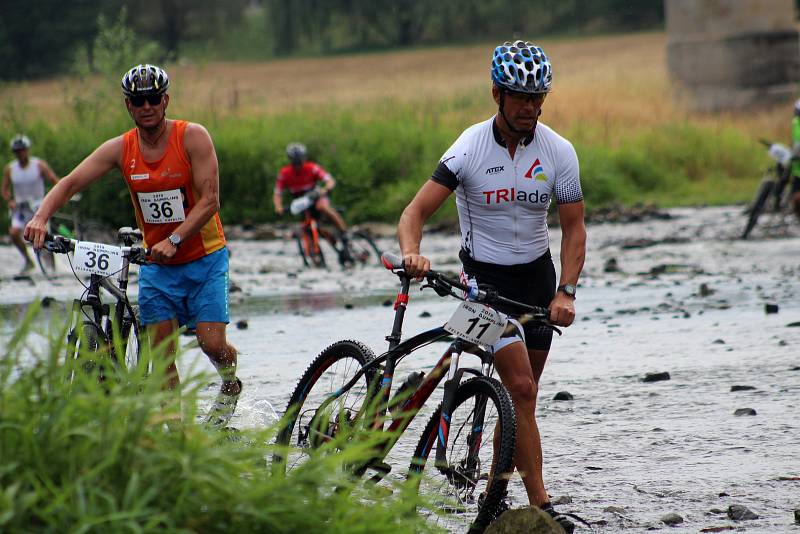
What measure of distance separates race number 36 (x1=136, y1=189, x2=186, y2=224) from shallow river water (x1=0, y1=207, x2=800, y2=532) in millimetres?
1020

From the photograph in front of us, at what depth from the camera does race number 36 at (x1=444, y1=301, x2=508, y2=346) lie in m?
5.83

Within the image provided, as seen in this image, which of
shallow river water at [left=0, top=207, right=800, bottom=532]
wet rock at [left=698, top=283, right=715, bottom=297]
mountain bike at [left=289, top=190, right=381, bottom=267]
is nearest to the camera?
shallow river water at [left=0, top=207, right=800, bottom=532]

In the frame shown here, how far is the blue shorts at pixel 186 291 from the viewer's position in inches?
297

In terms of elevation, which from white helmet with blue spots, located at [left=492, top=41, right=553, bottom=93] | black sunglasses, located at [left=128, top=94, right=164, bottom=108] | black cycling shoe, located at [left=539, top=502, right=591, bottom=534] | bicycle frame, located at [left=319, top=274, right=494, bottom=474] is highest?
white helmet with blue spots, located at [left=492, top=41, right=553, bottom=93]

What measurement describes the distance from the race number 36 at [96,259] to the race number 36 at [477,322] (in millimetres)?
2347

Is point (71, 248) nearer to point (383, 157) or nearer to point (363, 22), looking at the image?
point (383, 157)

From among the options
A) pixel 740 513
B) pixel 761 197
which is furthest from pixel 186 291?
pixel 761 197

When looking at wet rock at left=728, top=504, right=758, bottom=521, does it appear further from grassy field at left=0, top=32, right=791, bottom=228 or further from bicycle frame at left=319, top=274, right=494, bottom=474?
grassy field at left=0, top=32, right=791, bottom=228

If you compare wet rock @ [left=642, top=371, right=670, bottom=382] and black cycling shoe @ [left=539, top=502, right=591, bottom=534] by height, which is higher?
black cycling shoe @ [left=539, top=502, right=591, bottom=534]

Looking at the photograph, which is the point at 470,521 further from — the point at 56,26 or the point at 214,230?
the point at 56,26

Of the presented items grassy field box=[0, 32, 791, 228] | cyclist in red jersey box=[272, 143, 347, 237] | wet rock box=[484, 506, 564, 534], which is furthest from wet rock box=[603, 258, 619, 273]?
wet rock box=[484, 506, 564, 534]

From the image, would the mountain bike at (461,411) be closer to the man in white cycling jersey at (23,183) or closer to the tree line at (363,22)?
the man in white cycling jersey at (23,183)

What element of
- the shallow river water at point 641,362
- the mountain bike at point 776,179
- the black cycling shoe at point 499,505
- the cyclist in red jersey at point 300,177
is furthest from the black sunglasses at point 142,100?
the mountain bike at point 776,179

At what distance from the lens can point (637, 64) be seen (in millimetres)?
58406
